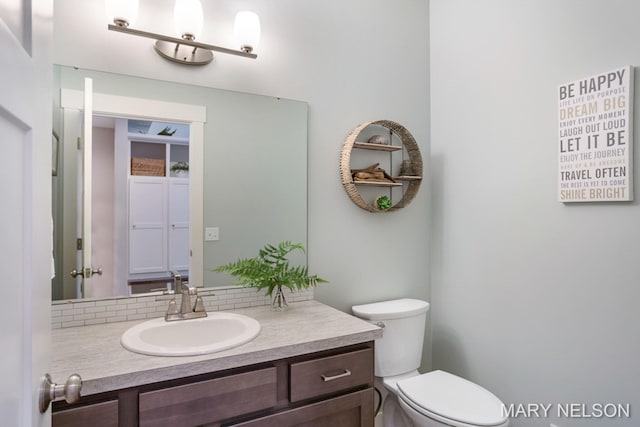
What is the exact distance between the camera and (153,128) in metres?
1.55

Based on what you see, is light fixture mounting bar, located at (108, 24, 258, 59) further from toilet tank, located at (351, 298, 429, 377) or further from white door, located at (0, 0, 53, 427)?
toilet tank, located at (351, 298, 429, 377)

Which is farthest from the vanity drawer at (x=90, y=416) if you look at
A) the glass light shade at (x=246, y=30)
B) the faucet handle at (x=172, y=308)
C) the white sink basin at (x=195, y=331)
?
the glass light shade at (x=246, y=30)

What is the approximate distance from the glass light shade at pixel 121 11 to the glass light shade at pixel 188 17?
16cm

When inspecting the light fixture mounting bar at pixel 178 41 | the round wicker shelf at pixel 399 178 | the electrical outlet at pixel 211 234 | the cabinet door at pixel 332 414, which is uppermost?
the light fixture mounting bar at pixel 178 41

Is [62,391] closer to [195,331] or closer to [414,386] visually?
[195,331]

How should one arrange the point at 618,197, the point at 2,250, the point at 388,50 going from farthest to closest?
the point at 388,50 → the point at 618,197 → the point at 2,250

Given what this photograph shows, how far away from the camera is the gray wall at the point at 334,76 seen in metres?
1.51

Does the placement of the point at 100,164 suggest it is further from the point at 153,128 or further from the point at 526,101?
the point at 526,101

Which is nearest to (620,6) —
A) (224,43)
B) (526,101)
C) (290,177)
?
(526,101)

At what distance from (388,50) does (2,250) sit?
2126mm

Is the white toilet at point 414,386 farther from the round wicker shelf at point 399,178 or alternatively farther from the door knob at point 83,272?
the door knob at point 83,272

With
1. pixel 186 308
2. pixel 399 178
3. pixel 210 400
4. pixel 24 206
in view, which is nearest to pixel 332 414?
pixel 210 400

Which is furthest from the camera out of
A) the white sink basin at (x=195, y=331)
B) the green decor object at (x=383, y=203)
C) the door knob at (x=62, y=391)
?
the green decor object at (x=383, y=203)

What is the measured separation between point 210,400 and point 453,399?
106cm
